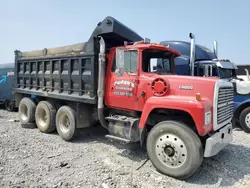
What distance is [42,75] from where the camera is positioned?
22.0ft

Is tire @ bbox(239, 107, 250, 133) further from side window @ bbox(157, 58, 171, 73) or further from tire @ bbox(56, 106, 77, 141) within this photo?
tire @ bbox(56, 106, 77, 141)

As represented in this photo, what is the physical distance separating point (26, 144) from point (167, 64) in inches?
166

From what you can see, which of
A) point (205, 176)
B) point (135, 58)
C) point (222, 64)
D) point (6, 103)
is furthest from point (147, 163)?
point (6, 103)

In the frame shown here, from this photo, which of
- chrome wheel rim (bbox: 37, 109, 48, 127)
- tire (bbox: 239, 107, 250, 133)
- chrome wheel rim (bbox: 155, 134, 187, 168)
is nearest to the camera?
chrome wheel rim (bbox: 155, 134, 187, 168)

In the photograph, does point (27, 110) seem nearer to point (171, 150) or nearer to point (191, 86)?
point (171, 150)

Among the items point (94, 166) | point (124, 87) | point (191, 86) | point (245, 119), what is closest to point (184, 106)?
point (191, 86)

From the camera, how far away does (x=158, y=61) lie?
529 centimetres

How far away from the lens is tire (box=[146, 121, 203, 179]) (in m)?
3.55

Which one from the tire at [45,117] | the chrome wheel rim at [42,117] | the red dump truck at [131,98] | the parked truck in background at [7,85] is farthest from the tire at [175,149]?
the parked truck in background at [7,85]

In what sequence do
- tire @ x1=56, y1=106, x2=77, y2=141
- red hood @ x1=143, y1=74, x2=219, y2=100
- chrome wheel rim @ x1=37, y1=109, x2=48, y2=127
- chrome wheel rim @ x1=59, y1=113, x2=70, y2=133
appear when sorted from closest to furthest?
red hood @ x1=143, y1=74, x2=219, y2=100 < tire @ x1=56, y1=106, x2=77, y2=141 < chrome wheel rim @ x1=59, y1=113, x2=70, y2=133 < chrome wheel rim @ x1=37, y1=109, x2=48, y2=127

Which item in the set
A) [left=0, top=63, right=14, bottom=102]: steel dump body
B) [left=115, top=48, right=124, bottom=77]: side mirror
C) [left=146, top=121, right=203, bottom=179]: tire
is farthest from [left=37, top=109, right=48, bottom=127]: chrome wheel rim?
[left=0, top=63, right=14, bottom=102]: steel dump body

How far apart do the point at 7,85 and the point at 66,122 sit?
7.85m

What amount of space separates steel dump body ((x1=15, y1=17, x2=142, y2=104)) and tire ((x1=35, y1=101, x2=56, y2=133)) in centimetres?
37

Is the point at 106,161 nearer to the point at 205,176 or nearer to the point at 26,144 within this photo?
the point at 205,176
